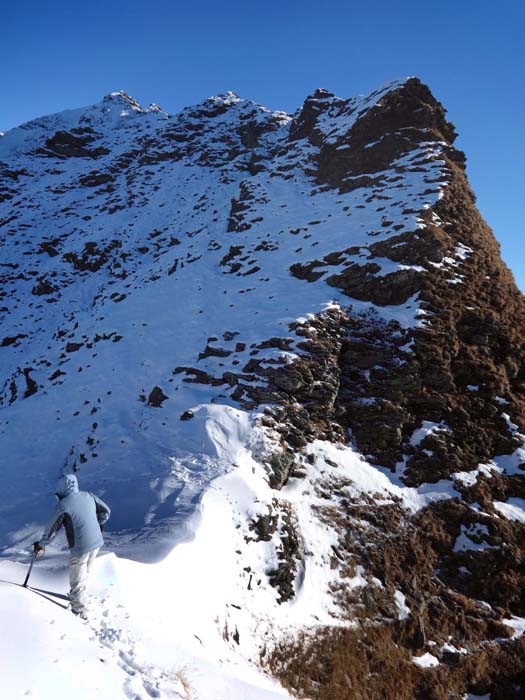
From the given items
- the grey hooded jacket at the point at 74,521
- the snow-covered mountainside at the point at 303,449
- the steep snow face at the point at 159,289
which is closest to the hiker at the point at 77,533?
the grey hooded jacket at the point at 74,521

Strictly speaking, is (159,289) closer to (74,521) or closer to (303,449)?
(303,449)

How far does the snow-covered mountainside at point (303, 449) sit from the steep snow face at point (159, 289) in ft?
0.47

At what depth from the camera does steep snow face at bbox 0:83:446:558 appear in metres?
12.3

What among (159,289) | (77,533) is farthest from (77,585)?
(159,289)

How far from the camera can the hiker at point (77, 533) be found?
17.2ft

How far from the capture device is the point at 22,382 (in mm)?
19359

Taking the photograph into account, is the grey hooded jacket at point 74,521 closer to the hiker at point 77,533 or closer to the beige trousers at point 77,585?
the hiker at point 77,533

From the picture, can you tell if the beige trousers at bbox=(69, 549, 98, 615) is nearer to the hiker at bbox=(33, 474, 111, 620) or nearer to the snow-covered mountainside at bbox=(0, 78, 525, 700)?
the hiker at bbox=(33, 474, 111, 620)

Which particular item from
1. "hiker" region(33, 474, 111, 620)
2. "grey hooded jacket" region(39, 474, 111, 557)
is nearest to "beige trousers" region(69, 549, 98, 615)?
"hiker" region(33, 474, 111, 620)

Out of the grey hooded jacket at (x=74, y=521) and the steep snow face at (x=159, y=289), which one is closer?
the grey hooded jacket at (x=74, y=521)

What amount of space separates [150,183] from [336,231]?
32.9 meters

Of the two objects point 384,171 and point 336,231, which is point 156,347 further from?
point 384,171

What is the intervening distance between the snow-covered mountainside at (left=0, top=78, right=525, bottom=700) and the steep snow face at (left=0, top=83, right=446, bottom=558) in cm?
14

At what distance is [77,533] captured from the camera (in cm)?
540
